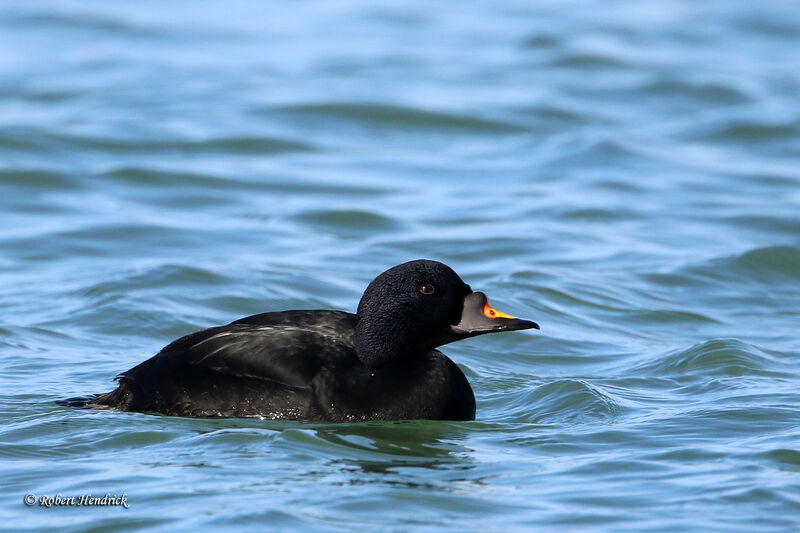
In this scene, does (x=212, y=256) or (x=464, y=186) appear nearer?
(x=212, y=256)

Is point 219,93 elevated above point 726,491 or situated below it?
above

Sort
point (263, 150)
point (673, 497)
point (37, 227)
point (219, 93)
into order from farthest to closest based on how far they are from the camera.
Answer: point (219, 93) → point (263, 150) → point (37, 227) → point (673, 497)

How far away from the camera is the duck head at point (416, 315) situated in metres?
8.08

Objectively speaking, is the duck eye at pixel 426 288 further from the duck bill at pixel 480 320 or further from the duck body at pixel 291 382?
the duck body at pixel 291 382

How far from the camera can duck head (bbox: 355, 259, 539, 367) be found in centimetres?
808

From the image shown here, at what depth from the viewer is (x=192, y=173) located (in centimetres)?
1644

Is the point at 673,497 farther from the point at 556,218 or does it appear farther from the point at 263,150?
the point at 263,150

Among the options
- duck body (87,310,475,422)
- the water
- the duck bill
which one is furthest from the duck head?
the water

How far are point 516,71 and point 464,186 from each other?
686 centimetres

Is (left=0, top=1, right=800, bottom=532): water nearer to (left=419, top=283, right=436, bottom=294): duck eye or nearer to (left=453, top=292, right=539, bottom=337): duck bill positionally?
(left=453, top=292, right=539, bottom=337): duck bill

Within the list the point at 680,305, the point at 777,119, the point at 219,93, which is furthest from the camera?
the point at 219,93

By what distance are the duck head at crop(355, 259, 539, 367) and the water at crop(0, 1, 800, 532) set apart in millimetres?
511

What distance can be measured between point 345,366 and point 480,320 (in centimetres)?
88

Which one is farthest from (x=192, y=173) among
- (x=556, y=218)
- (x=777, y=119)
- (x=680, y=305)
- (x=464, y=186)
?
(x=777, y=119)
